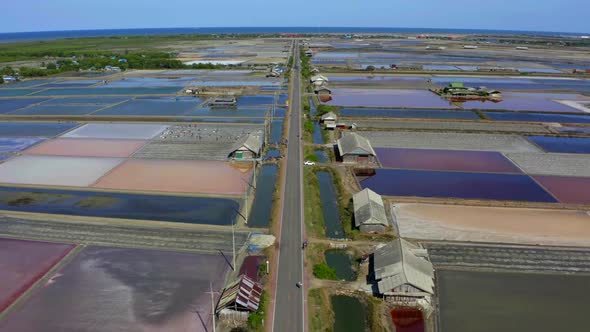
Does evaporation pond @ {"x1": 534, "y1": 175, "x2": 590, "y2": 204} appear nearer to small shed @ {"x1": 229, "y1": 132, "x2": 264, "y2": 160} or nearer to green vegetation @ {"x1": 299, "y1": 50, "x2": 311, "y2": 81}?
small shed @ {"x1": 229, "y1": 132, "x2": 264, "y2": 160}

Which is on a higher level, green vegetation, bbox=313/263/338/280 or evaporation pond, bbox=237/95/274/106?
evaporation pond, bbox=237/95/274/106

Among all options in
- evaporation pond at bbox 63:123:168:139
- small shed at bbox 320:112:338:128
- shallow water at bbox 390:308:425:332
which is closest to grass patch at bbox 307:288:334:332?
shallow water at bbox 390:308:425:332

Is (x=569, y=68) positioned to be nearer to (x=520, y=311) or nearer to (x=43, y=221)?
(x=520, y=311)

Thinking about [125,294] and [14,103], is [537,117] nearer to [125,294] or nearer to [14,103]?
[125,294]

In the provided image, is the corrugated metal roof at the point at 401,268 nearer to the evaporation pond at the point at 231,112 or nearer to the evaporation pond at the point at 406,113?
the evaporation pond at the point at 231,112

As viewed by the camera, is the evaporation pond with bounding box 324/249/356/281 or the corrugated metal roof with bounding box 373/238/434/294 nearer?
the corrugated metal roof with bounding box 373/238/434/294
